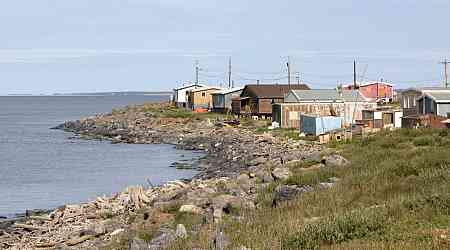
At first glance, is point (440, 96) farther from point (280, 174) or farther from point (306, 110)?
point (280, 174)

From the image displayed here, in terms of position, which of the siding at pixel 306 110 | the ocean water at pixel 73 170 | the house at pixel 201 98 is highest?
the house at pixel 201 98

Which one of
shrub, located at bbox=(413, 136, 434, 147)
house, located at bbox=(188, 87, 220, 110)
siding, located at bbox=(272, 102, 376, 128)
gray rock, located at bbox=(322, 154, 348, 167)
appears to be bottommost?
gray rock, located at bbox=(322, 154, 348, 167)

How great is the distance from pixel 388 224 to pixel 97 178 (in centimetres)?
3579

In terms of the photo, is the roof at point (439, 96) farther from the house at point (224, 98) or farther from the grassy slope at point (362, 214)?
the house at point (224, 98)

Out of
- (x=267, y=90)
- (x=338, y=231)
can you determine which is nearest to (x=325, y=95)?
(x=267, y=90)

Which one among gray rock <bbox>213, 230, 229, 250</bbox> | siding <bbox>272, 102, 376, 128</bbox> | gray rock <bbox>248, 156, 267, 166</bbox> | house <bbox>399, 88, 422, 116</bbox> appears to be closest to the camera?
gray rock <bbox>213, 230, 229, 250</bbox>

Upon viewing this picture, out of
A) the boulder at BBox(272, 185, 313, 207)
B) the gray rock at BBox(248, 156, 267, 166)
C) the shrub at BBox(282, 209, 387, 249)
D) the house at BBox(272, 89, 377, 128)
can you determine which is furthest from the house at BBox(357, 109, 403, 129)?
the shrub at BBox(282, 209, 387, 249)

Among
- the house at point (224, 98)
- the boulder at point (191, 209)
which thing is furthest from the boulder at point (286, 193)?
the house at point (224, 98)

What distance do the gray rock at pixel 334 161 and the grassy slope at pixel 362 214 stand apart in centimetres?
200

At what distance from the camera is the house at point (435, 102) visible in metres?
45.7

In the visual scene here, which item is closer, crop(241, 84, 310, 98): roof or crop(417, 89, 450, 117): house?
crop(417, 89, 450, 117): house

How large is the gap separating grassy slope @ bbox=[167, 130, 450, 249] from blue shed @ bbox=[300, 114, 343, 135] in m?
27.2

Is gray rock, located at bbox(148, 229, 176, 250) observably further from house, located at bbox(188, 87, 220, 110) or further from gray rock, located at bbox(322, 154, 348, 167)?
house, located at bbox(188, 87, 220, 110)

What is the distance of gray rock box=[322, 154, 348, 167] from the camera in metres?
24.4
